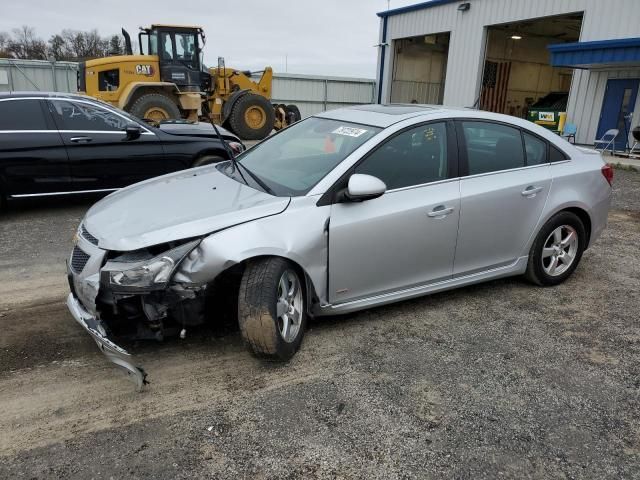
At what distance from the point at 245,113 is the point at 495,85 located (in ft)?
46.5

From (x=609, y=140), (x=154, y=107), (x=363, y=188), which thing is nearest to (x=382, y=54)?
(x=609, y=140)

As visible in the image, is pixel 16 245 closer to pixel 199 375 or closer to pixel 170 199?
pixel 170 199

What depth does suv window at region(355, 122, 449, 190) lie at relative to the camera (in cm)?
354

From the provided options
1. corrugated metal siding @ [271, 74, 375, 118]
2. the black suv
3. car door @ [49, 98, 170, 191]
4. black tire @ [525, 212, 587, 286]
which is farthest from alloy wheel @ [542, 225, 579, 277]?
corrugated metal siding @ [271, 74, 375, 118]

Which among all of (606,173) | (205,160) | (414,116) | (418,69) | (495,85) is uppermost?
(418,69)

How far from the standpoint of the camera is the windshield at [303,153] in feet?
11.5

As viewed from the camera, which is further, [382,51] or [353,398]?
[382,51]

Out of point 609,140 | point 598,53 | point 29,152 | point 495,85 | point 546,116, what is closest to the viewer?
point 29,152

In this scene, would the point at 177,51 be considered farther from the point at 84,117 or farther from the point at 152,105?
the point at 84,117

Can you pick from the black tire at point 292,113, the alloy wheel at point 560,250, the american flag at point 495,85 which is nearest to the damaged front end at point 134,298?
the alloy wheel at point 560,250

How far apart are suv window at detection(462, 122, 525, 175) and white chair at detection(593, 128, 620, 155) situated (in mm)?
11450

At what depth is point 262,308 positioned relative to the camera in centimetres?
292

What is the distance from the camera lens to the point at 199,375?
3072 mm

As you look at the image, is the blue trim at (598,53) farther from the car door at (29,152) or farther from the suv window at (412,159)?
the car door at (29,152)
